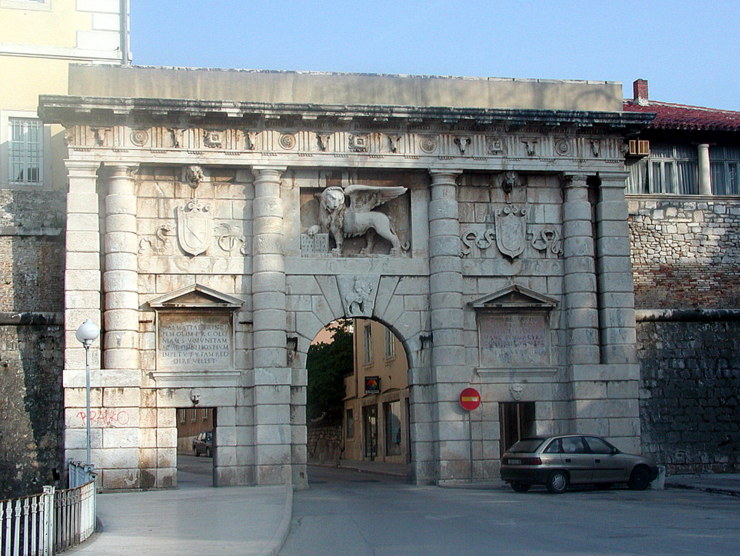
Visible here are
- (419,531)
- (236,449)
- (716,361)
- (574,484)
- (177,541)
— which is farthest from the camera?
(716,361)

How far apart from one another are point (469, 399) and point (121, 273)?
29.8 ft

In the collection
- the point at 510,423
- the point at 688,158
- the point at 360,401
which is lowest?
the point at 510,423

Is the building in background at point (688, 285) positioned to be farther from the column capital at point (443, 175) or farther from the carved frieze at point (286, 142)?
the carved frieze at point (286, 142)

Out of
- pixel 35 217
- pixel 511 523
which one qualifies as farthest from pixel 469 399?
pixel 35 217

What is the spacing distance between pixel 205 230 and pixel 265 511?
998 cm

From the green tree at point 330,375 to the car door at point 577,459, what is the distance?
28.9 metres

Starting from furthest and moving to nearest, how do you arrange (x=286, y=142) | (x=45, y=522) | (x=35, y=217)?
(x=35, y=217)
(x=286, y=142)
(x=45, y=522)

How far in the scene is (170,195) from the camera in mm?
26656

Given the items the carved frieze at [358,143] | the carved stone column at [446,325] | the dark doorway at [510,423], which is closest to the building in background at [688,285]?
the carved stone column at [446,325]

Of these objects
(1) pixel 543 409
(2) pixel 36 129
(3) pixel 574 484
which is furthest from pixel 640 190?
(2) pixel 36 129

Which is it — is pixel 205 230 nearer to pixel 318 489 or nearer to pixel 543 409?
pixel 318 489

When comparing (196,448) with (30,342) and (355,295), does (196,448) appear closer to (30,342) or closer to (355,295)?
(30,342)

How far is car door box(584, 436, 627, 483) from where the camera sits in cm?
2411

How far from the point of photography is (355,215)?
27.0m
